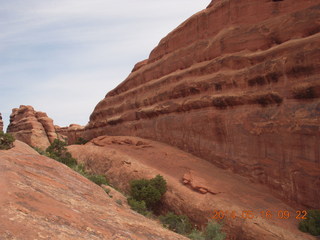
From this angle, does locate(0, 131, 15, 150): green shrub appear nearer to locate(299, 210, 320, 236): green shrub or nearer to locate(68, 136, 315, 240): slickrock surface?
locate(68, 136, 315, 240): slickrock surface

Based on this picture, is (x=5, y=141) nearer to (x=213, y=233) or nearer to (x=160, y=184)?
(x=160, y=184)

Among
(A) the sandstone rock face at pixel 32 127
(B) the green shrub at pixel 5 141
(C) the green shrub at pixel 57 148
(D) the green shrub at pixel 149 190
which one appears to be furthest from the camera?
(A) the sandstone rock face at pixel 32 127

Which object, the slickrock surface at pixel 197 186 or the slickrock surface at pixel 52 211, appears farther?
the slickrock surface at pixel 197 186

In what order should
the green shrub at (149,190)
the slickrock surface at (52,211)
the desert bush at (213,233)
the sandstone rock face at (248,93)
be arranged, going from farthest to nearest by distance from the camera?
the green shrub at (149,190) < the sandstone rock face at (248,93) < the desert bush at (213,233) < the slickrock surface at (52,211)

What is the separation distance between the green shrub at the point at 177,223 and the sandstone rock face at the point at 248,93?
4879 millimetres

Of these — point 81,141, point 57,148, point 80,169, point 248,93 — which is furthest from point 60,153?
point 248,93

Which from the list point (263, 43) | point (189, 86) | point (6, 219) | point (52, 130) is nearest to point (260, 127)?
point (263, 43)

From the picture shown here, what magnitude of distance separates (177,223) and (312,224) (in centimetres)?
642

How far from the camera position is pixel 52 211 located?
6.68 m

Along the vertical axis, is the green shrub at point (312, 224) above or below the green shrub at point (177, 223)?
above

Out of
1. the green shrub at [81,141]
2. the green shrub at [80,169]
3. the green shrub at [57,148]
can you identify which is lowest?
the green shrub at [80,169]

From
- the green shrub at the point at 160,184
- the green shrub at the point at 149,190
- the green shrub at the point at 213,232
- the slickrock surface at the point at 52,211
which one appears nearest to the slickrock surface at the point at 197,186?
the green shrub at the point at 160,184

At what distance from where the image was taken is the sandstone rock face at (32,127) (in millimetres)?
52656

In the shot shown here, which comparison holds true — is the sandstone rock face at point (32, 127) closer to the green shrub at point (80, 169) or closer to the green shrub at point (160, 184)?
the green shrub at point (80, 169)
